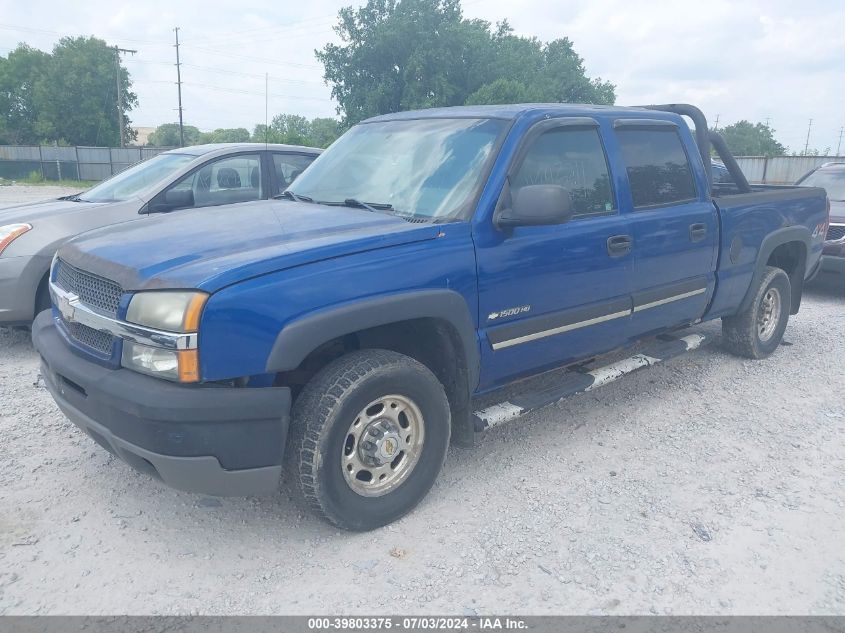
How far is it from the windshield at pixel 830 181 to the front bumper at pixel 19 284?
30.7 feet

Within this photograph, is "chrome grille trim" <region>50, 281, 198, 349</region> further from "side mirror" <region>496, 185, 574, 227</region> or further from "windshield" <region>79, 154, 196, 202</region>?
"windshield" <region>79, 154, 196, 202</region>

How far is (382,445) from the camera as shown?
10.3 feet

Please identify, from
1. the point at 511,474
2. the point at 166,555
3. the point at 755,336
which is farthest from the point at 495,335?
the point at 755,336

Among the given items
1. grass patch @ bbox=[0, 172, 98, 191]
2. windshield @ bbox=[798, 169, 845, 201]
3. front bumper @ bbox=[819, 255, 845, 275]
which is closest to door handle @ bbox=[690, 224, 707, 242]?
front bumper @ bbox=[819, 255, 845, 275]

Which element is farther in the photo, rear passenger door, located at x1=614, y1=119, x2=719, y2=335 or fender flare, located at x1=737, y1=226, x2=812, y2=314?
fender flare, located at x1=737, y1=226, x2=812, y2=314

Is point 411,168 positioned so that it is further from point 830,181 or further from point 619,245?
point 830,181

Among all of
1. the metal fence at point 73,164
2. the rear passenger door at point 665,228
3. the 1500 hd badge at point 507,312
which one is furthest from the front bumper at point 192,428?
the metal fence at point 73,164

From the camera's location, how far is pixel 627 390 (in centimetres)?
517

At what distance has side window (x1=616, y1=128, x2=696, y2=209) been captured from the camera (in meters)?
4.33

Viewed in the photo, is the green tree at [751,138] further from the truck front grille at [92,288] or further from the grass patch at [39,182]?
the truck front grille at [92,288]

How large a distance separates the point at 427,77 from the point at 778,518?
50590 mm

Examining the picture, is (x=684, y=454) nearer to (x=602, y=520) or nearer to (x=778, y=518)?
(x=778, y=518)

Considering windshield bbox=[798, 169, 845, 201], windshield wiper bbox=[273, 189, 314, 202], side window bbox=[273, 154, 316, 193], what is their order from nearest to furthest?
windshield wiper bbox=[273, 189, 314, 202] → side window bbox=[273, 154, 316, 193] → windshield bbox=[798, 169, 845, 201]

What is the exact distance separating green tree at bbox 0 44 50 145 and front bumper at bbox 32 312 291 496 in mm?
74998
